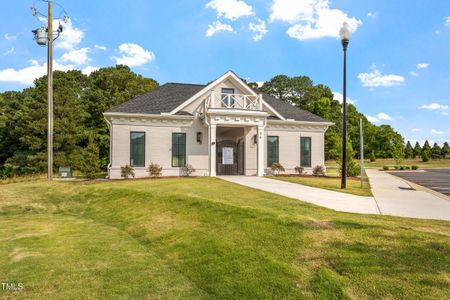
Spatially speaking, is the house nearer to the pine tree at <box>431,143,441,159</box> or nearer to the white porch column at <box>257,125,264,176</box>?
the white porch column at <box>257,125,264,176</box>

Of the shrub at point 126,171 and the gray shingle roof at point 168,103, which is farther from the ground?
the gray shingle roof at point 168,103

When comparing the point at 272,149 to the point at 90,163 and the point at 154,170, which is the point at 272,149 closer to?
the point at 154,170

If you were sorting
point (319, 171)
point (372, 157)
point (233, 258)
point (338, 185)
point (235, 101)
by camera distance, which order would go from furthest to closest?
point (372, 157), point (319, 171), point (235, 101), point (338, 185), point (233, 258)

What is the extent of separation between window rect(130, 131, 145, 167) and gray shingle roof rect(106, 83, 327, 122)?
4.66 ft

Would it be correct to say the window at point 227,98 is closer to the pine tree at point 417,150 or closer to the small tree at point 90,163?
the small tree at point 90,163

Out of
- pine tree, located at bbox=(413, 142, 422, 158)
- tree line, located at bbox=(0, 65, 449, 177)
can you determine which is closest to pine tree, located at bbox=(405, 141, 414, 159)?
pine tree, located at bbox=(413, 142, 422, 158)

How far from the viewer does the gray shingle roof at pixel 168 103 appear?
18.7 metres

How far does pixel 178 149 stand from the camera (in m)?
18.8

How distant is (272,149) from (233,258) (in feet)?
54.1

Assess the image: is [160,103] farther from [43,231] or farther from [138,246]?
[138,246]

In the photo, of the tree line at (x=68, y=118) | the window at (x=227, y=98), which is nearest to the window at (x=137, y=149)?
the window at (x=227, y=98)

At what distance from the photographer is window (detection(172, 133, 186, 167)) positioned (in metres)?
18.7

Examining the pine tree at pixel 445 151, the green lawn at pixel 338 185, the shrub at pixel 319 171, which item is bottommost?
the green lawn at pixel 338 185

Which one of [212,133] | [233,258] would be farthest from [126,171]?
[233,258]
